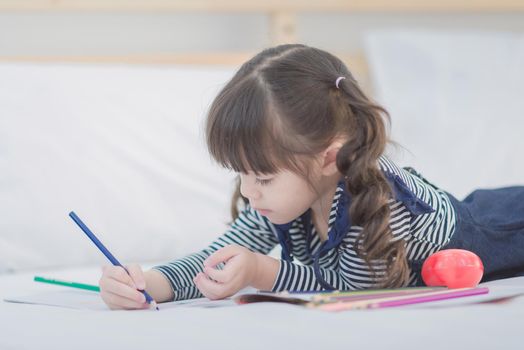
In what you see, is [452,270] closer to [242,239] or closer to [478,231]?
[478,231]

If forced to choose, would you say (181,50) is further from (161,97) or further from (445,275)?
(445,275)

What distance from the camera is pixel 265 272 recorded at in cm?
104

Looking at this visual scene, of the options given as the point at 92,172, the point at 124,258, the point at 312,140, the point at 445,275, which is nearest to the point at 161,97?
the point at 92,172

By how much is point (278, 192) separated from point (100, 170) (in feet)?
1.77

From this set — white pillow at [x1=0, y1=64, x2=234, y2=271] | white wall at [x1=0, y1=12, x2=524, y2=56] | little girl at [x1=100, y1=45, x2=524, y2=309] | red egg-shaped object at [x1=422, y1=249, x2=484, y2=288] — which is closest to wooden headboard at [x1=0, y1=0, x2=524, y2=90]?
white wall at [x1=0, y1=12, x2=524, y2=56]

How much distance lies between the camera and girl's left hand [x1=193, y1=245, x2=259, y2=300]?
0.97 meters

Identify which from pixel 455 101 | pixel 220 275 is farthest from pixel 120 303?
pixel 455 101

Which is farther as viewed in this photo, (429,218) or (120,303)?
(429,218)

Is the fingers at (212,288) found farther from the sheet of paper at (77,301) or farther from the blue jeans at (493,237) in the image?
the blue jeans at (493,237)

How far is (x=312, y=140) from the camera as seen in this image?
1.01 m

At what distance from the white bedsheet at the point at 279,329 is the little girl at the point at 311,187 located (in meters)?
0.16

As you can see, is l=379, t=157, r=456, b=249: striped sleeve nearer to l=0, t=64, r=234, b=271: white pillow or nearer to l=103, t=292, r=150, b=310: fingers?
l=103, t=292, r=150, b=310: fingers

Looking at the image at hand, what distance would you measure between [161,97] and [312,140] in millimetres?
659

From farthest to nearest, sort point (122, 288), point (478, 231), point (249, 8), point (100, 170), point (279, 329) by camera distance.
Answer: point (249, 8) < point (100, 170) < point (478, 231) < point (122, 288) < point (279, 329)
